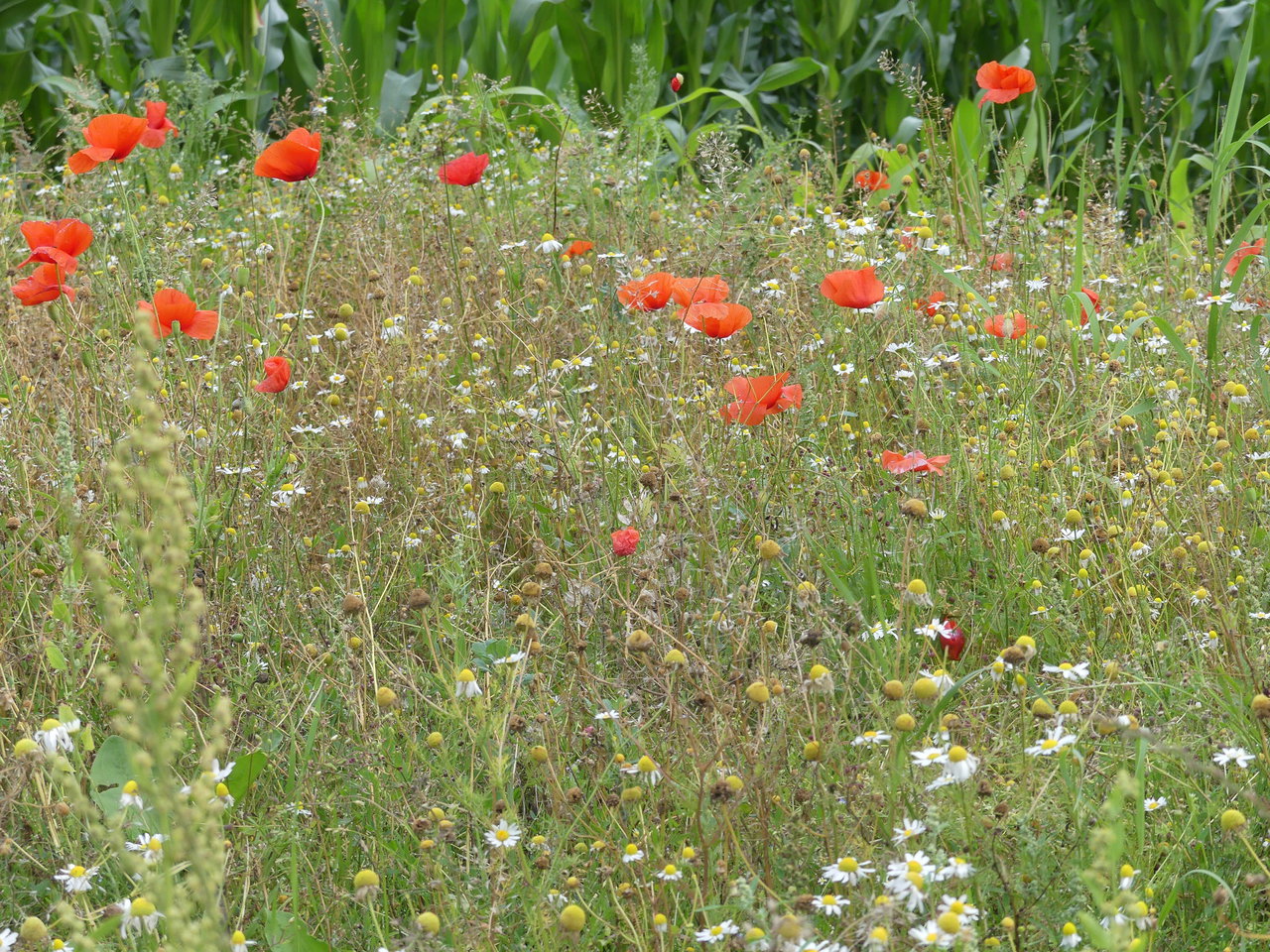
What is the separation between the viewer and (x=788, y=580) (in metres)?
1.99

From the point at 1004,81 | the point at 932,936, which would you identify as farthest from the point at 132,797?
the point at 1004,81

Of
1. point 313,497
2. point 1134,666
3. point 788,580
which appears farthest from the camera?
point 313,497

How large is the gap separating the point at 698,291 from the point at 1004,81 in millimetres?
1325

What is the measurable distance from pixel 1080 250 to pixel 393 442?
63.9 inches

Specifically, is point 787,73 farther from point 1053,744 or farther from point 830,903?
point 830,903

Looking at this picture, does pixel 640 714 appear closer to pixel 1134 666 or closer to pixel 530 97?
pixel 1134 666

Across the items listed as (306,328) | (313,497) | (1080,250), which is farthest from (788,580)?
(306,328)

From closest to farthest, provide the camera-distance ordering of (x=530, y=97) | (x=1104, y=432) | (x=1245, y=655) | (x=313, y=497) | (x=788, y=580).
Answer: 1. (x=1245, y=655)
2. (x=788, y=580)
3. (x=1104, y=432)
4. (x=313, y=497)
5. (x=530, y=97)

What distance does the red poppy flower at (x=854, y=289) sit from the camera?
7.66 feet

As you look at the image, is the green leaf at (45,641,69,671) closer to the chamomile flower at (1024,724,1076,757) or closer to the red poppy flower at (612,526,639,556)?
the red poppy flower at (612,526,639,556)

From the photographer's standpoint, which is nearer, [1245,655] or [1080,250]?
[1245,655]

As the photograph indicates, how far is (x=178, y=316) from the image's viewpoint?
2336mm

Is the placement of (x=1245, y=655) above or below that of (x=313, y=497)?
above

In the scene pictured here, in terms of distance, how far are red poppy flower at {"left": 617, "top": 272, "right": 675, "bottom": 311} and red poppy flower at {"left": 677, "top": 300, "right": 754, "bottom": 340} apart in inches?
2.9
